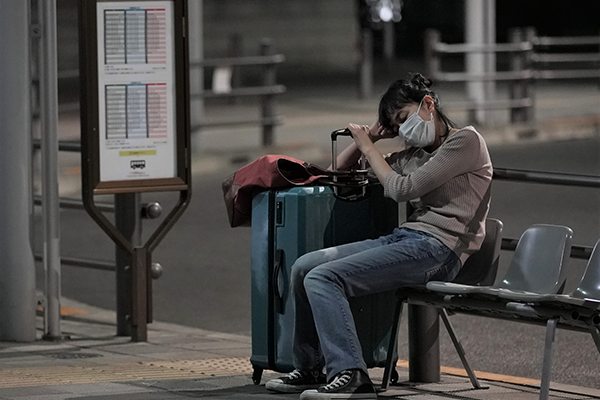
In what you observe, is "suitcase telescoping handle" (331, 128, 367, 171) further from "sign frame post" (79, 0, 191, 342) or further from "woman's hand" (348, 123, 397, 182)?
"sign frame post" (79, 0, 191, 342)

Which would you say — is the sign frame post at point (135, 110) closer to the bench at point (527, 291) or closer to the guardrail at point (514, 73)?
the bench at point (527, 291)

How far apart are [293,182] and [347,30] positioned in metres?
28.6

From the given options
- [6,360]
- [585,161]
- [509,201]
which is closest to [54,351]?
[6,360]

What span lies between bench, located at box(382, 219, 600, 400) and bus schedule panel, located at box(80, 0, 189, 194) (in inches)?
79.4

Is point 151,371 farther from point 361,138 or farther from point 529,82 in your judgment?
point 529,82

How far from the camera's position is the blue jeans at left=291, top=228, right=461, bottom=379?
208 inches

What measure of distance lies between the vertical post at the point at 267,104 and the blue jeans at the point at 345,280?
36.5ft

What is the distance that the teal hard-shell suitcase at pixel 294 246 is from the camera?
5609 mm

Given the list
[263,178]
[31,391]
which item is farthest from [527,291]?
[31,391]

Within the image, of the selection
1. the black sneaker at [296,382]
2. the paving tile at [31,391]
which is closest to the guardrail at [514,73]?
the black sneaker at [296,382]

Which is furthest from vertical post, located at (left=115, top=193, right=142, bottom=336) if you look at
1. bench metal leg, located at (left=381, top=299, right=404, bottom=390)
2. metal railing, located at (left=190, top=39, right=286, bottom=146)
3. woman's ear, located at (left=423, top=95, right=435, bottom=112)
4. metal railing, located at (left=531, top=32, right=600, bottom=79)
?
metal railing, located at (left=531, top=32, right=600, bottom=79)

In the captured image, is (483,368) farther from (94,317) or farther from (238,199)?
(94,317)

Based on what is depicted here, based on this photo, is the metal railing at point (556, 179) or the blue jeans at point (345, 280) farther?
the metal railing at point (556, 179)

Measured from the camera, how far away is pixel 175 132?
23.6 feet
